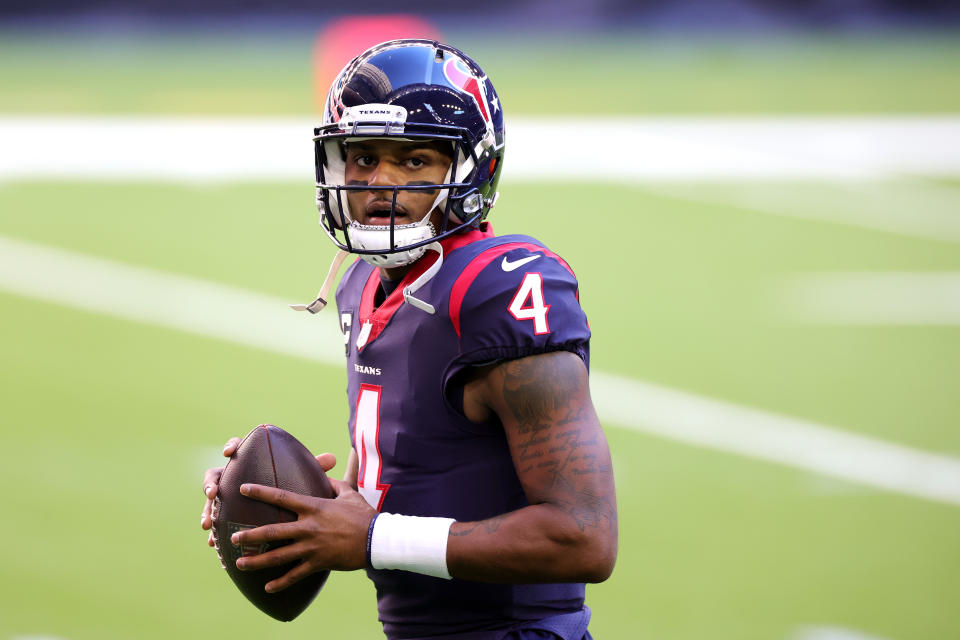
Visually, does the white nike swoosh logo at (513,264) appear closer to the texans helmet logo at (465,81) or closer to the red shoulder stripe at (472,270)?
the red shoulder stripe at (472,270)

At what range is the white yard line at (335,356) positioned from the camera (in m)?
4.88

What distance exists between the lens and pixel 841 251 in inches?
284

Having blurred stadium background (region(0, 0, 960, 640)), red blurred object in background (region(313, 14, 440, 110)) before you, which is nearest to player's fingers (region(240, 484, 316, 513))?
blurred stadium background (region(0, 0, 960, 640))

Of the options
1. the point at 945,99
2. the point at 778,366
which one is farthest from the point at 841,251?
the point at 945,99

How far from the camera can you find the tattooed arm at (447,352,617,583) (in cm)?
194

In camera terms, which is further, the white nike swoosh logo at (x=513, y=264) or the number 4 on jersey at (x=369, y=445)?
the number 4 on jersey at (x=369, y=445)

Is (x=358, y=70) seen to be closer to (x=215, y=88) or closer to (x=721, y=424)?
(x=721, y=424)

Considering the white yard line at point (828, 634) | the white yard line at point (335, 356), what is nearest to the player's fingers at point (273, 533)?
the white yard line at point (828, 634)

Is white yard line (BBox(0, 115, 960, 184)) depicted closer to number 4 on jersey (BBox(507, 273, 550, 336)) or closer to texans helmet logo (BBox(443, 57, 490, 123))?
texans helmet logo (BBox(443, 57, 490, 123))

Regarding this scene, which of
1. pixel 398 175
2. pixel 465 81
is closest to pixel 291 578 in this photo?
pixel 398 175

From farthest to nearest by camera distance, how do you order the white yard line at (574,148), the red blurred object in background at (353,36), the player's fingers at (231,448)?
the red blurred object in background at (353,36)
the white yard line at (574,148)
the player's fingers at (231,448)

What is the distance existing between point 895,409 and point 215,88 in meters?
6.77

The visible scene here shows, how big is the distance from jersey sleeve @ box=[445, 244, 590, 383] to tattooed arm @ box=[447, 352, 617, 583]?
0.11ft

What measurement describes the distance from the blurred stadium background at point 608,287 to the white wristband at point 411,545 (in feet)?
6.18
